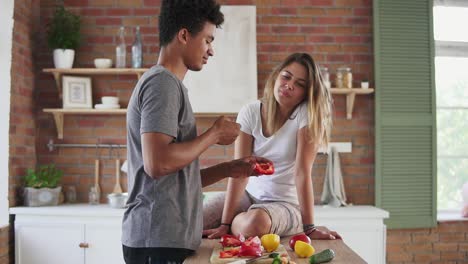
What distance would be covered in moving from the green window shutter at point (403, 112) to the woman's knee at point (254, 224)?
1938mm

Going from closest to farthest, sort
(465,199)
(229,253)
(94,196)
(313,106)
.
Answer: (229,253)
(313,106)
(94,196)
(465,199)

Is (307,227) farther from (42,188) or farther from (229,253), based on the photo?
(42,188)

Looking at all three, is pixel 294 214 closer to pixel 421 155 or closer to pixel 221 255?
pixel 221 255

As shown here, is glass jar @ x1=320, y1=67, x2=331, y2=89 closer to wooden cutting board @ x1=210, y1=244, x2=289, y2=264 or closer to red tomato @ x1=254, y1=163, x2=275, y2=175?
red tomato @ x1=254, y1=163, x2=275, y2=175

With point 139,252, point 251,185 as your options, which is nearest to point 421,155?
point 251,185

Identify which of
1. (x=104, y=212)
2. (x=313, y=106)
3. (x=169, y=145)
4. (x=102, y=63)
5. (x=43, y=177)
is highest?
(x=102, y=63)

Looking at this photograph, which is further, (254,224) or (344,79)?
(344,79)

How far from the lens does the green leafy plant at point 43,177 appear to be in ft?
11.7

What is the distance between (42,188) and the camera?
11.7ft

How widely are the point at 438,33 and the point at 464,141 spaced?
2.97ft

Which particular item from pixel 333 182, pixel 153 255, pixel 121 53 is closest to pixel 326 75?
pixel 333 182

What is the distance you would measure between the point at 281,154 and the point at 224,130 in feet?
2.40

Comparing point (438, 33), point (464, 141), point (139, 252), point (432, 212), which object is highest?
point (438, 33)

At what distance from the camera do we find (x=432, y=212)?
3.78 m
